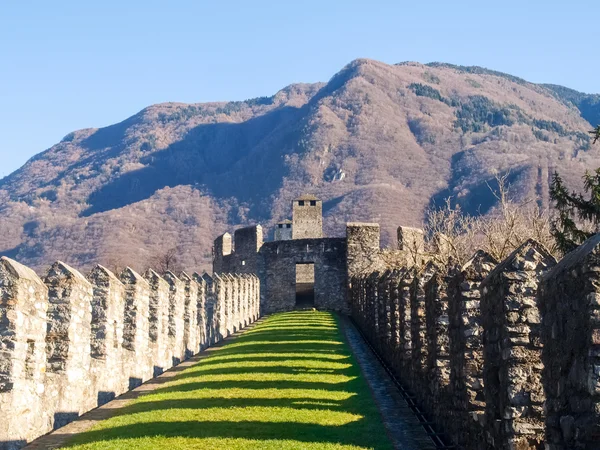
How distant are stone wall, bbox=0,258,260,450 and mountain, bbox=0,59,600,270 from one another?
9322 cm

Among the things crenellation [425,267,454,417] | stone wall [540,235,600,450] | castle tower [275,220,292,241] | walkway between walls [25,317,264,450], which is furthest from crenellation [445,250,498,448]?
castle tower [275,220,292,241]

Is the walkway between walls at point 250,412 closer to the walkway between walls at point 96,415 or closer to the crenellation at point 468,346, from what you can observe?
the walkway between walls at point 96,415

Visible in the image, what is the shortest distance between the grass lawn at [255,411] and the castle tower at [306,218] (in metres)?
62.1

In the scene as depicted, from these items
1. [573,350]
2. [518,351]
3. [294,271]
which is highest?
[294,271]

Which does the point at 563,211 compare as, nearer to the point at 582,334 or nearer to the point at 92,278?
the point at 92,278

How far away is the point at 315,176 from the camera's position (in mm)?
158000

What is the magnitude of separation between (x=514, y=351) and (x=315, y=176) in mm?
150593

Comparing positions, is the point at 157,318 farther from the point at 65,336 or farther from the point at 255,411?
the point at 255,411

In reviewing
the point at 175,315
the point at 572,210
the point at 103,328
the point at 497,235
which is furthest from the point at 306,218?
the point at 103,328

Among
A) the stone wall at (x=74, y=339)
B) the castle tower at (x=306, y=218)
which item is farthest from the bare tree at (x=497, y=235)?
the castle tower at (x=306, y=218)

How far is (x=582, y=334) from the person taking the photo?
16.5ft

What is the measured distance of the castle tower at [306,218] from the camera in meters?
81.3

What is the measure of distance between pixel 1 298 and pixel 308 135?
165 meters

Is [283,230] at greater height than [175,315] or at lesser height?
greater
